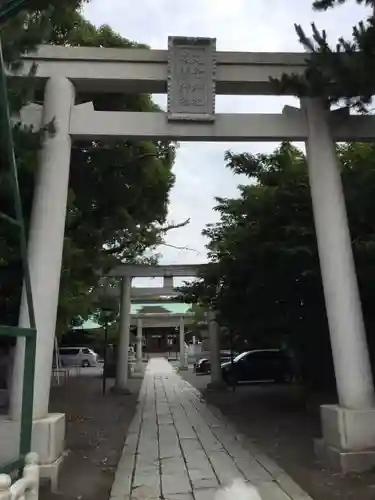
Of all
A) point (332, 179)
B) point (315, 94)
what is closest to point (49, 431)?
point (332, 179)

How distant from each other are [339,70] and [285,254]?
302 centimetres

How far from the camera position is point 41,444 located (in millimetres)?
→ 5711

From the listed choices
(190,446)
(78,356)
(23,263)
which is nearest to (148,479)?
(190,446)

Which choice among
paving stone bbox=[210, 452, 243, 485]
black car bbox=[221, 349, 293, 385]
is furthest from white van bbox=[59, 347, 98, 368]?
paving stone bbox=[210, 452, 243, 485]

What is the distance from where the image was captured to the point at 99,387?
760 inches

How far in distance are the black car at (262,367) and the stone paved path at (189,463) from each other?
8889 mm

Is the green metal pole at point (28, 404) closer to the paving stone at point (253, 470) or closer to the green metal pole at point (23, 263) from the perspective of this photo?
the green metal pole at point (23, 263)

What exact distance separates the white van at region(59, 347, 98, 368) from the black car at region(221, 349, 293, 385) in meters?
15.5

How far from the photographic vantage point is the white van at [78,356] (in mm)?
33000

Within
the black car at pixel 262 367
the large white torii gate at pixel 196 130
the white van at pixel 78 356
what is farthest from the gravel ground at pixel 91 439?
the white van at pixel 78 356

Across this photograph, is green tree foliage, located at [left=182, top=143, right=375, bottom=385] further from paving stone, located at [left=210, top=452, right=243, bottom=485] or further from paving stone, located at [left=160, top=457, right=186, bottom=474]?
paving stone, located at [left=160, top=457, right=186, bottom=474]

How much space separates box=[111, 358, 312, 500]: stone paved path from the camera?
5500mm

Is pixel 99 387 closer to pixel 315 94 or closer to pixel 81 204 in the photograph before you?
pixel 81 204

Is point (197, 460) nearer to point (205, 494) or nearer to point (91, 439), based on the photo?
point (205, 494)
